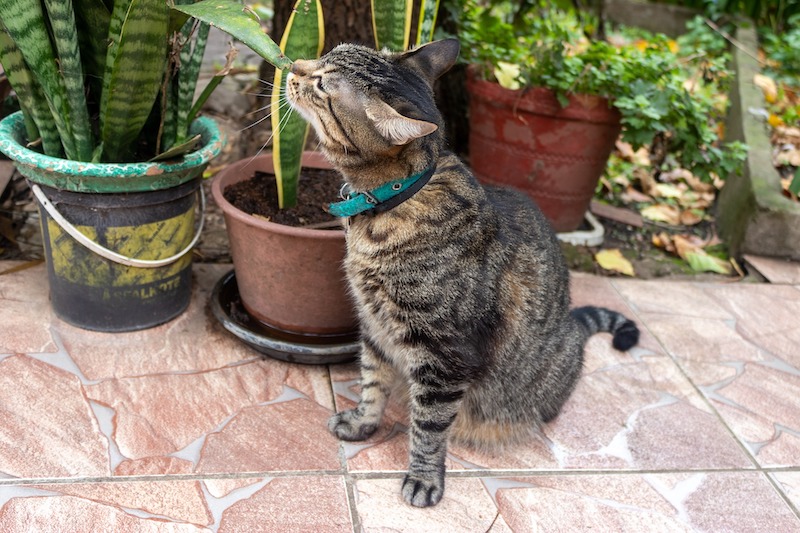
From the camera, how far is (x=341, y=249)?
2303mm

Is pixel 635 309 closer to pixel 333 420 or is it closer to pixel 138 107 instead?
pixel 333 420

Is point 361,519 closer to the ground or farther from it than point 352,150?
closer to the ground

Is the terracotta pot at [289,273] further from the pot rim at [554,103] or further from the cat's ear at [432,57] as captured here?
the pot rim at [554,103]

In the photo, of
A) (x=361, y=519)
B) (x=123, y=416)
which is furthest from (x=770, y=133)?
(x=123, y=416)

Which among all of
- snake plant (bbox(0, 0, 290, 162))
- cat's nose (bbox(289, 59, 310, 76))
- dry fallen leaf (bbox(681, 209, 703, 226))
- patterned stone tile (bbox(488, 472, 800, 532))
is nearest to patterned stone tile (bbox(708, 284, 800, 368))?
dry fallen leaf (bbox(681, 209, 703, 226))

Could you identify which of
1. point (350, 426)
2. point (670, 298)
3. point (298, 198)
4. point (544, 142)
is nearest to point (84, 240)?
point (298, 198)

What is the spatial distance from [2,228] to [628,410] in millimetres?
2575

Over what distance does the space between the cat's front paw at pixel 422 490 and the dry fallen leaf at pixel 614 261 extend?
1785 millimetres

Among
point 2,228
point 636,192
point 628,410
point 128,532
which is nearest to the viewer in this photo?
point 128,532

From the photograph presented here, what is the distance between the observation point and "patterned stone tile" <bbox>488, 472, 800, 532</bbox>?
1975 millimetres

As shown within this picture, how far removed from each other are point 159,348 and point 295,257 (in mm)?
606

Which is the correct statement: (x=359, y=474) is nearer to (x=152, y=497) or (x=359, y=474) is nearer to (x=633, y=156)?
(x=152, y=497)

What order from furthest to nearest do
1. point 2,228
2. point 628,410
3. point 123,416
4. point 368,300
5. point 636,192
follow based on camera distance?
point 636,192 → point 2,228 → point 628,410 → point 123,416 → point 368,300

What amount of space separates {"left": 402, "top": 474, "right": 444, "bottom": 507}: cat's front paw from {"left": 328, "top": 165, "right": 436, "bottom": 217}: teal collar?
2.49 feet
